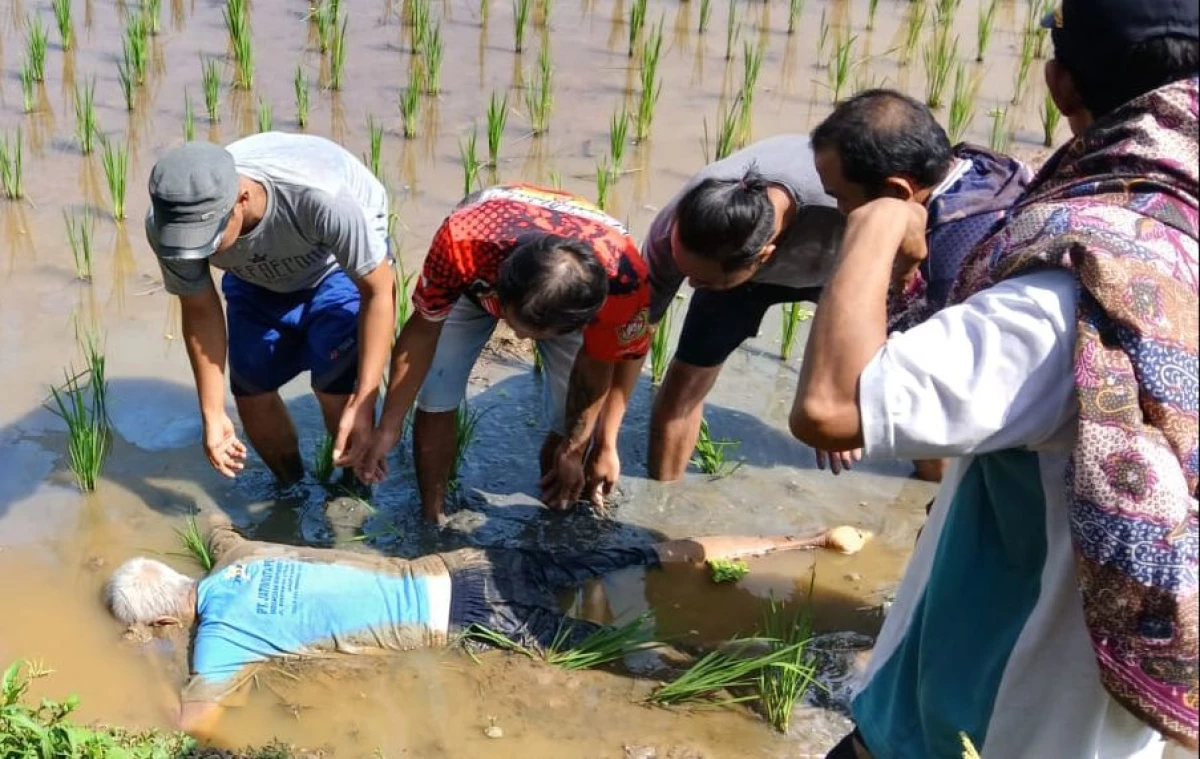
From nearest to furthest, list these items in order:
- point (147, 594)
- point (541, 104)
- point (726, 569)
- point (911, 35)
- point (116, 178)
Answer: point (147, 594), point (726, 569), point (116, 178), point (541, 104), point (911, 35)

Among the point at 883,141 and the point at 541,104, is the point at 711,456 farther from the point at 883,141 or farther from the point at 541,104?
the point at 541,104

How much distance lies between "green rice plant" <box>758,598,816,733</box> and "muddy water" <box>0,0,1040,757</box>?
5cm

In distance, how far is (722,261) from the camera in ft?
9.25

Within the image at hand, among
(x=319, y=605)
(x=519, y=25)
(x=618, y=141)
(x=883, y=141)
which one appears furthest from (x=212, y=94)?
(x=883, y=141)

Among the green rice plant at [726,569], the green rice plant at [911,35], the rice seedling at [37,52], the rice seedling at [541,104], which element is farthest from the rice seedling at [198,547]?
the green rice plant at [911,35]

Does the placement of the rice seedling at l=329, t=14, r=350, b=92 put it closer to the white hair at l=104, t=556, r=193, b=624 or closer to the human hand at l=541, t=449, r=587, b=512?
the human hand at l=541, t=449, r=587, b=512

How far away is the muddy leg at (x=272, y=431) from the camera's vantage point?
3430mm

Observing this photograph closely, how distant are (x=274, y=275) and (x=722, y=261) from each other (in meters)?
1.19

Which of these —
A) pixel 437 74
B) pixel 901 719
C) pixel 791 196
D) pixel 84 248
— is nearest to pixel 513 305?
pixel 791 196

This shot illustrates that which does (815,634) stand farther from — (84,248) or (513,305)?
(84,248)

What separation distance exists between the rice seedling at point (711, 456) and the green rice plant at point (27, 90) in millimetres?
3437

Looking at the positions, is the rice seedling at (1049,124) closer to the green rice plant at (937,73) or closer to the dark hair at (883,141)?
the green rice plant at (937,73)

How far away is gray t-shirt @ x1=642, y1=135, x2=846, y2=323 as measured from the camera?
301 cm

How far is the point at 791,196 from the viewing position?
A: 9.81 ft
